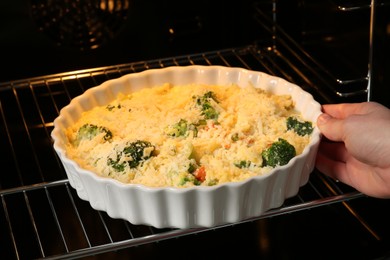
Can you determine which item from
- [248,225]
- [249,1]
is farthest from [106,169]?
[249,1]

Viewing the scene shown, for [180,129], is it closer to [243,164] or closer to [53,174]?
[243,164]

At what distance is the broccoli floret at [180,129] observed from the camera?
52.7 inches

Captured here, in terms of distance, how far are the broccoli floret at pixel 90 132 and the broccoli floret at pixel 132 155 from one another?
0.09 metres

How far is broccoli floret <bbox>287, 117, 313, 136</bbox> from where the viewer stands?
133 cm

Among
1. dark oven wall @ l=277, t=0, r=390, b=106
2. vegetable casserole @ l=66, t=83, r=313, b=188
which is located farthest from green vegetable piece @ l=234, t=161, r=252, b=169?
dark oven wall @ l=277, t=0, r=390, b=106

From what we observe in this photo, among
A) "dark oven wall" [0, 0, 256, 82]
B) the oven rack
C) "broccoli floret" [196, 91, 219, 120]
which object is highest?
"dark oven wall" [0, 0, 256, 82]

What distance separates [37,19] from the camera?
5.36 ft

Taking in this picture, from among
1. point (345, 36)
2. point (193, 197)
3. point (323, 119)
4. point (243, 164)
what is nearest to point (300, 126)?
point (323, 119)

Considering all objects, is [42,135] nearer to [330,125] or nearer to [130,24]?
[130,24]

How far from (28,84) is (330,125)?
2.67ft

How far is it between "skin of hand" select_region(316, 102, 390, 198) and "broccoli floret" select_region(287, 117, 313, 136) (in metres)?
0.02

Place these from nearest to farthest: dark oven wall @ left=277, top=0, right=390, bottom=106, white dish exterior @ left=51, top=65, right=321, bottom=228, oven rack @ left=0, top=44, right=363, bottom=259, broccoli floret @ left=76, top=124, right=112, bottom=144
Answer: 1. white dish exterior @ left=51, top=65, right=321, bottom=228
2. broccoli floret @ left=76, top=124, right=112, bottom=144
3. oven rack @ left=0, top=44, right=363, bottom=259
4. dark oven wall @ left=277, top=0, right=390, bottom=106

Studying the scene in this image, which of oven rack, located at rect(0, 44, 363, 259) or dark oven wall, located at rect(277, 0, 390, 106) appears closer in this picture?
oven rack, located at rect(0, 44, 363, 259)

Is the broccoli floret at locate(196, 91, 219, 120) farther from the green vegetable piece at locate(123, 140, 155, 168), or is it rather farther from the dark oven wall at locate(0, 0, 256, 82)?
the dark oven wall at locate(0, 0, 256, 82)
